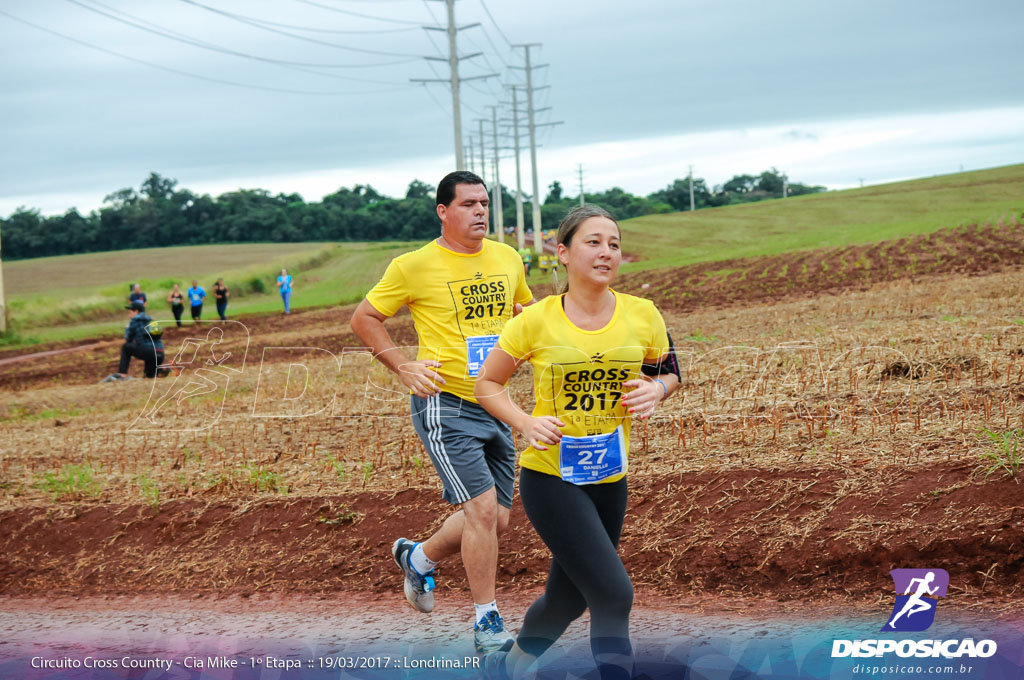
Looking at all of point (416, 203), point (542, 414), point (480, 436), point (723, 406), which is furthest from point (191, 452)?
point (416, 203)

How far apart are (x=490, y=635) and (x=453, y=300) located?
1.76m

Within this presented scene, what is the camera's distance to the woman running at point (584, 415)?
4.09 meters

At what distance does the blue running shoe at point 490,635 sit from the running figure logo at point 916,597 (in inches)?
75.9

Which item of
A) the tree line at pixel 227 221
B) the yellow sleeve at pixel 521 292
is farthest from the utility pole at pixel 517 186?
the yellow sleeve at pixel 521 292

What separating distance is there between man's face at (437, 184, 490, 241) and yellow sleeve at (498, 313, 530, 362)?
4.02 ft

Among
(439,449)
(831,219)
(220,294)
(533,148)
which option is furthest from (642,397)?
(831,219)

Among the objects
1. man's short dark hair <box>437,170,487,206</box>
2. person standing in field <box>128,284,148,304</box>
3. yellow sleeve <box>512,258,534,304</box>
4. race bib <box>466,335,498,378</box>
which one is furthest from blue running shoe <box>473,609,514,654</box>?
person standing in field <box>128,284,148,304</box>

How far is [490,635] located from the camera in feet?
16.5

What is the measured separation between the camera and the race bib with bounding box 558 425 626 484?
4180mm

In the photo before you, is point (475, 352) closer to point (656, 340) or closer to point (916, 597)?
point (656, 340)

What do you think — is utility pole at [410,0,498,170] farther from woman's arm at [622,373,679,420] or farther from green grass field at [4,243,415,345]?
woman's arm at [622,373,679,420]

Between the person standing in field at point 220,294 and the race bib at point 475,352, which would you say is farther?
the person standing in field at point 220,294

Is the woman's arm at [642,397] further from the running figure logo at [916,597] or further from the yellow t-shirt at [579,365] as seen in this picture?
the running figure logo at [916,597]

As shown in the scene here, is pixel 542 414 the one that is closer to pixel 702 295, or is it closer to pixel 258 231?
pixel 702 295
